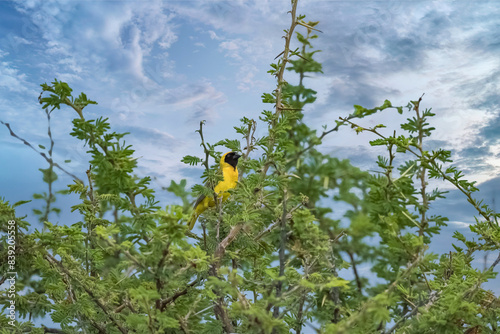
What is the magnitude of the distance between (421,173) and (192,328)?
1.96 m

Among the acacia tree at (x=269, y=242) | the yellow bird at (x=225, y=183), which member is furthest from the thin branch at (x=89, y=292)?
the yellow bird at (x=225, y=183)

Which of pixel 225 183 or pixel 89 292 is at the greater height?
pixel 225 183

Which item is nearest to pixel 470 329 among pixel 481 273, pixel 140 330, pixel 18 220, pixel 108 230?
pixel 481 273

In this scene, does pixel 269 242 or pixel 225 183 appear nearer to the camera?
pixel 269 242

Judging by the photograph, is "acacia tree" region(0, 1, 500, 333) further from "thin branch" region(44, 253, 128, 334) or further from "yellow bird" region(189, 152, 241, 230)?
"yellow bird" region(189, 152, 241, 230)

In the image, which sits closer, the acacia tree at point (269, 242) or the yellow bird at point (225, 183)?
the acacia tree at point (269, 242)

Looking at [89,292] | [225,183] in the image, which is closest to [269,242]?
[89,292]

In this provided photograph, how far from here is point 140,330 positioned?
109 inches

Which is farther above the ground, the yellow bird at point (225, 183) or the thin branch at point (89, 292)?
the yellow bird at point (225, 183)

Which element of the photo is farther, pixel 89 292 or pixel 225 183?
pixel 225 183

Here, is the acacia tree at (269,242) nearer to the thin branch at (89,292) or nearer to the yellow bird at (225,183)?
the thin branch at (89,292)

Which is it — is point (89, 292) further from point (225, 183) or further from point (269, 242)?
point (225, 183)

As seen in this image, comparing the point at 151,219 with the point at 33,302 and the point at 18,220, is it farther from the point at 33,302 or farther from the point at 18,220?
the point at 33,302

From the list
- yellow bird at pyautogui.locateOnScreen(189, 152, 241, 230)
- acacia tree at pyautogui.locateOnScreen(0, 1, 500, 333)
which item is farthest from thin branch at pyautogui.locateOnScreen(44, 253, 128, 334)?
yellow bird at pyautogui.locateOnScreen(189, 152, 241, 230)
